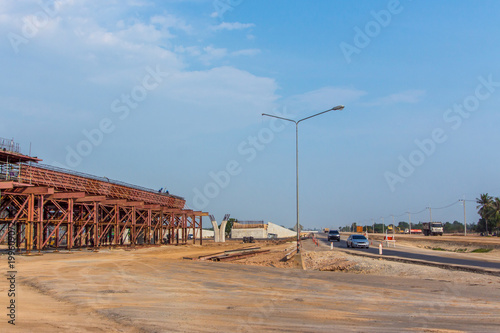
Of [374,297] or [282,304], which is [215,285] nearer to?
[282,304]

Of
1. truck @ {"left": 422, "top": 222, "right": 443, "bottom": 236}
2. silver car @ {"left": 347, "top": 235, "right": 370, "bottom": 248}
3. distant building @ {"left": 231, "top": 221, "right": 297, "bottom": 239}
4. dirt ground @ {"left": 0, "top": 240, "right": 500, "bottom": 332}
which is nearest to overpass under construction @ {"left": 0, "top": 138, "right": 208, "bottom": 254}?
dirt ground @ {"left": 0, "top": 240, "right": 500, "bottom": 332}

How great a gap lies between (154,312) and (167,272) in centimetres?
977

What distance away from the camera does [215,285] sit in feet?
48.4

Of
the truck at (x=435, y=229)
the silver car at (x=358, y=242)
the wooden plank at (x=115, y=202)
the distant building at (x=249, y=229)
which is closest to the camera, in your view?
the wooden plank at (x=115, y=202)

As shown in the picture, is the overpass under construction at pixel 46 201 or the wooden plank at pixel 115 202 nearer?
the overpass under construction at pixel 46 201

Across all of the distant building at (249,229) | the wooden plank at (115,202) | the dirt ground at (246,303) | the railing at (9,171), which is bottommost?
the distant building at (249,229)

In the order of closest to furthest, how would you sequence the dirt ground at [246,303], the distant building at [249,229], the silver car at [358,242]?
the dirt ground at [246,303], the silver car at [358,242], the distant building at [249,229]

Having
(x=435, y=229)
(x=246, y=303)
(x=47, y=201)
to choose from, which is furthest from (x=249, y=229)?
(x=246, y=303)

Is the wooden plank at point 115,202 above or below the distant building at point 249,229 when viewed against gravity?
above

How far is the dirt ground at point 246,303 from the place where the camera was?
8477mm

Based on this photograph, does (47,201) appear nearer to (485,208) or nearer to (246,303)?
(246,303)

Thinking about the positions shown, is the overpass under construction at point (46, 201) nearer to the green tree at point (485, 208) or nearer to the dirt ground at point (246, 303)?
the dirt ground at point (246, 303)

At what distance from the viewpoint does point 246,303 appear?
11.1 meters

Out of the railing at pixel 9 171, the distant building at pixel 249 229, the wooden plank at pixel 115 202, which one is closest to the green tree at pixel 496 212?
the distant building at pixel 249 229
